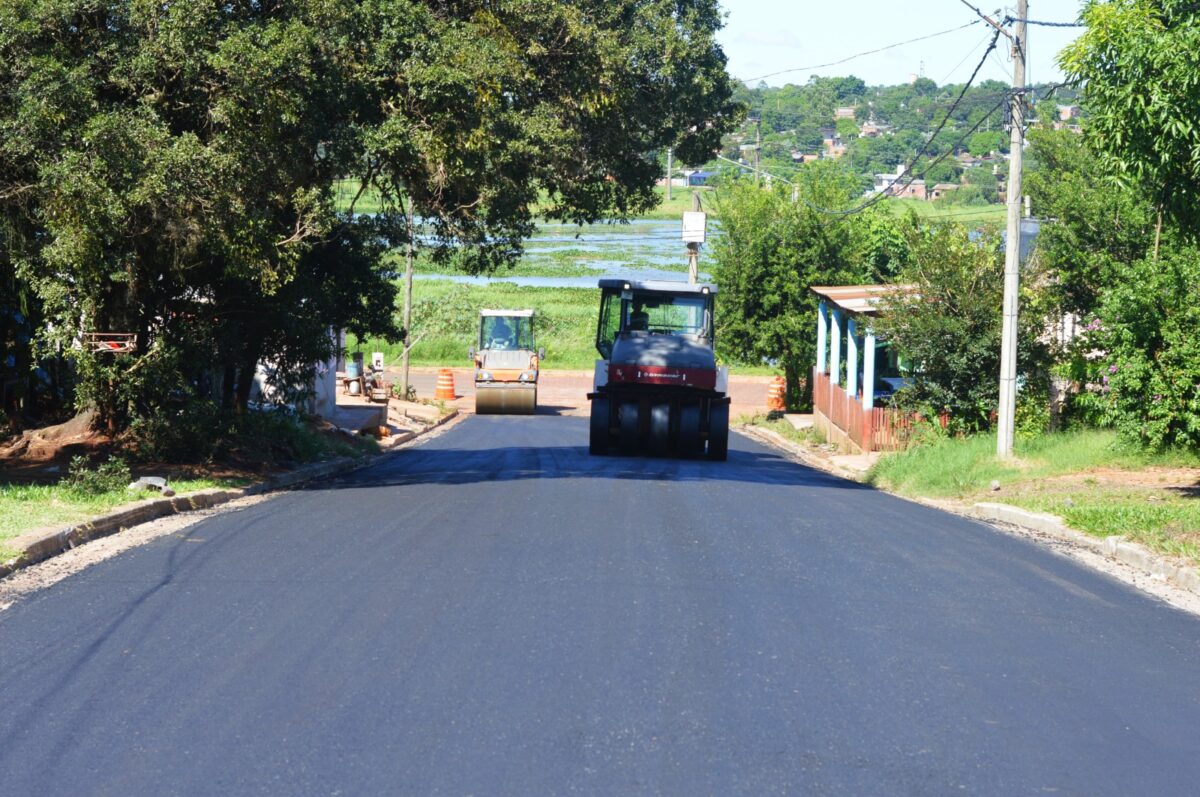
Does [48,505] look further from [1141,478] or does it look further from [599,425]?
[599,425]

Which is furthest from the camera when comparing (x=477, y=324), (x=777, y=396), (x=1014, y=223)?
(x=477, y=324)

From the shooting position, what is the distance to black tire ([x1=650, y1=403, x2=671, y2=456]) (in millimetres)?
27672

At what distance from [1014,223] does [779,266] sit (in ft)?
84.1

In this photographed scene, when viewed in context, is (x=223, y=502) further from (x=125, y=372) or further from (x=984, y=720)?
(x=984, y=720)

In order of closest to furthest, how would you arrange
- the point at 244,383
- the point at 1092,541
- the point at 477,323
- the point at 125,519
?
the point at 125,519 < the point at 1092,541 < the point at 244,383 < the point at 477,323

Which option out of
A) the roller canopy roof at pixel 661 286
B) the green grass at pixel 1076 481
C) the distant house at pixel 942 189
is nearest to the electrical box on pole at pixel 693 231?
the roller canopy roof at pixel 661 286

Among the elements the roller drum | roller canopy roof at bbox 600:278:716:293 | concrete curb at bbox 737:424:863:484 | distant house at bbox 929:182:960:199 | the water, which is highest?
distant house at bbox 929:182:960:199

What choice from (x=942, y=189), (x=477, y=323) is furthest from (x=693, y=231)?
(x=942, y=189)

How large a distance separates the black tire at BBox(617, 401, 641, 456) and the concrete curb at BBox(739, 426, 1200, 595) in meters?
7.80

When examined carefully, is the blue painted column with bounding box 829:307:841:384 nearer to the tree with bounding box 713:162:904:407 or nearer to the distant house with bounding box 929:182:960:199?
the tree with bounding box 713:162:904:407

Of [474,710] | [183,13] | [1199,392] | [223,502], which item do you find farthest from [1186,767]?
[183,13]

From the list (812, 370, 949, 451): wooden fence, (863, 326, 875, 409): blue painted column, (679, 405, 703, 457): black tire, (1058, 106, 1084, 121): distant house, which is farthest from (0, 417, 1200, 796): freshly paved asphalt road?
(863, 326, 875, 409): blue painted column

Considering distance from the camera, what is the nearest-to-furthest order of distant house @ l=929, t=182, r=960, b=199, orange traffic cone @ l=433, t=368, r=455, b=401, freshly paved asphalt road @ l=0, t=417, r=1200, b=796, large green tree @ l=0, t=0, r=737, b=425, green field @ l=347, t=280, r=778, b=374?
freshly paved asphalt road @ l=0, t=417, r=1200, b=796
large green tree @ l=0, t=0, r=737, b=425
orange traffic cone @ l=433, t=368, r=455, b=401
green field @ l=347, t=280, r=778, b=374
distant house @ l=929, t=182, r=960, b=199

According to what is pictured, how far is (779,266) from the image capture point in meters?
47.2
